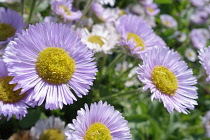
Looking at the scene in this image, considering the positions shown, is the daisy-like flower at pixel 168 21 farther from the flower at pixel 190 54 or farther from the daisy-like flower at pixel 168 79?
the daisy-like flower at pixel 168 79

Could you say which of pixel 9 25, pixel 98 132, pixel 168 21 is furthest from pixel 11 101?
pixel 168 21

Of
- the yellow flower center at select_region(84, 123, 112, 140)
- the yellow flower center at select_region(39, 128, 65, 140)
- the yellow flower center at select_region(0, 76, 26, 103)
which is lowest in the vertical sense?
the yellow flower center at select_region(39, 128, 65, 140)

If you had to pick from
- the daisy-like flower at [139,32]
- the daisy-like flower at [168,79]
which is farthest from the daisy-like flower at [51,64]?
the daisy-like flower at [139,32]

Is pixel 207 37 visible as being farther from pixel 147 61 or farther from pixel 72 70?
pixel 72 70

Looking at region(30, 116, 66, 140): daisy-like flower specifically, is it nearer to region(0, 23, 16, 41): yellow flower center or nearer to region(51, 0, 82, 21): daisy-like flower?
region(0, 23, 16, 41): yellow flower center

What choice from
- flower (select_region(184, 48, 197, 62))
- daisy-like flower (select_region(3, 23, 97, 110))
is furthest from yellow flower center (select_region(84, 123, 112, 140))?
flower (select_region(184, 48, 197, 62))

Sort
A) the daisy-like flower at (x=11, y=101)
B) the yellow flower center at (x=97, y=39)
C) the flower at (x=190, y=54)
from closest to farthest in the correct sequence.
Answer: the daisy-like flower at (x=11, y=101) < the yellow flower center at (x=97, y=39) < the flower at (x=190, y=54)

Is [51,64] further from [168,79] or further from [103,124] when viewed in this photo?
[168,79]

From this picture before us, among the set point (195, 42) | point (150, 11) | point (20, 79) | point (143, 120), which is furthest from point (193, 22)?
point (20, 79)
